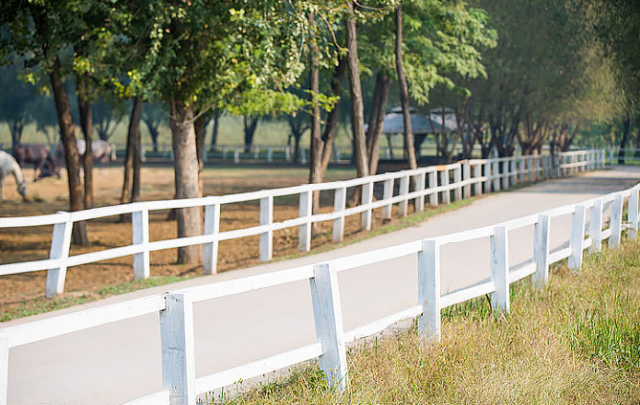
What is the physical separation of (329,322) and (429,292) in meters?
1.69

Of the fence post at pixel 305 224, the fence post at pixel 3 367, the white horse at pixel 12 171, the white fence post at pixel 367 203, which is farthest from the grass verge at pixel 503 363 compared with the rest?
the white horse at pixel 12 171

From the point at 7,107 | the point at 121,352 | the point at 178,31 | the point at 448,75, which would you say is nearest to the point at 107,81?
the point at 178,31

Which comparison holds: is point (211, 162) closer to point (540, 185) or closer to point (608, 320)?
point (540, 185)

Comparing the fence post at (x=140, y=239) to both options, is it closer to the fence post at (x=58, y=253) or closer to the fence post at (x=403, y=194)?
the fence post at (x=58, y=253)

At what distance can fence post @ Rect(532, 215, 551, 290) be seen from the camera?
10445 mm

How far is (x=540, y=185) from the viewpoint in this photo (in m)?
33.3

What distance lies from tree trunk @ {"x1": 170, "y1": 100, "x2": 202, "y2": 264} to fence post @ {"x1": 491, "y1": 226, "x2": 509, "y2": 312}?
885 centimetres

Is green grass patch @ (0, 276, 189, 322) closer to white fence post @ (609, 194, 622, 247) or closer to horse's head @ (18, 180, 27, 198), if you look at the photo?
white fence post @ (609, 194, 622, 247)

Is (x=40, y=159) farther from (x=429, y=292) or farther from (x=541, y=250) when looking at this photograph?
(x=429, y=292)

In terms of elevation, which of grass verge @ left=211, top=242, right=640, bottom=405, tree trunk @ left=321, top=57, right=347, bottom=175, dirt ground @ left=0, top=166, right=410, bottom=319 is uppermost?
tree trunk @ left=321, top=57, right=347, bottom=175

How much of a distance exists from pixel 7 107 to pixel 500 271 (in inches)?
2616

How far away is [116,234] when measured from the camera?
2366cm

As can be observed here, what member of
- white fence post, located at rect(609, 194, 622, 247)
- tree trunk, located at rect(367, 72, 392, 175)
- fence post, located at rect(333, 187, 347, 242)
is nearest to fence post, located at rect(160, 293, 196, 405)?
white fence post, located at rect(609, 194, 622, 247)

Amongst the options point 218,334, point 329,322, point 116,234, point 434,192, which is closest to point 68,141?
point 116,234
